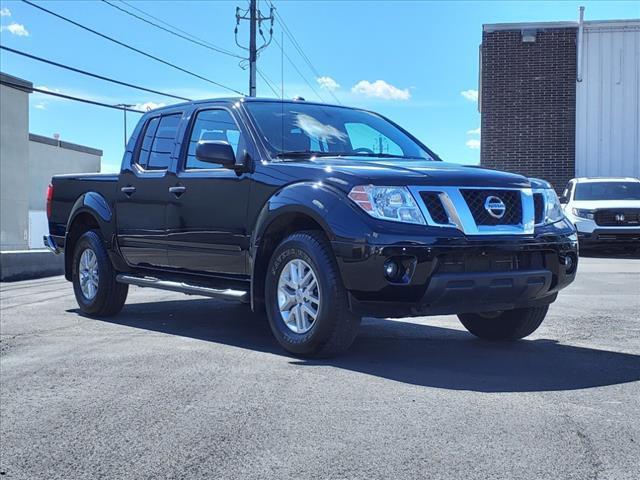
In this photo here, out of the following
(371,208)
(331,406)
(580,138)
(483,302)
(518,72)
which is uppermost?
(518,72)

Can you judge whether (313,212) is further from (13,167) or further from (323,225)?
(13,167)

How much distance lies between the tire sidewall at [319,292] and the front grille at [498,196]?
1.03m

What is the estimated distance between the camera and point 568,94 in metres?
21.4

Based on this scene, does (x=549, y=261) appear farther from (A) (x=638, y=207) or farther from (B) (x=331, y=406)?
(A) (x=638, y=207)

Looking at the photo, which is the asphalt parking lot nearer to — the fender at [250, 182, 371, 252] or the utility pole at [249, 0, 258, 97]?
the fender at [250, 182, 371, 252]

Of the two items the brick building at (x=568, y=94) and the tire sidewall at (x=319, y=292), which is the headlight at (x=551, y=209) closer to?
the tire sidewall at (x=319, y=292)

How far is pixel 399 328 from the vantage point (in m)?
6.71

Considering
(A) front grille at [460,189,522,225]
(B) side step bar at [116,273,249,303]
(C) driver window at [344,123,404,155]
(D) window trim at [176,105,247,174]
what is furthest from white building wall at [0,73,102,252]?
(A) front grille at [460,189,522,225]

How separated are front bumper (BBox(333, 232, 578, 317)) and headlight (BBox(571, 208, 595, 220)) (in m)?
11.0

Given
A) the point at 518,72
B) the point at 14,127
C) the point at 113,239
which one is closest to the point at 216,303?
the point at 113,239

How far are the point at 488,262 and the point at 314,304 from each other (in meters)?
1.21

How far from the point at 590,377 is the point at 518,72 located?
18.3 metres

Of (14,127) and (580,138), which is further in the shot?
(14,127)

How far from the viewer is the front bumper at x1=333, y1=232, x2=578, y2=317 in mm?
4625
